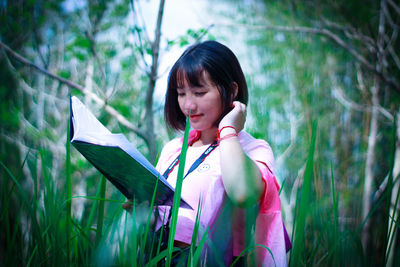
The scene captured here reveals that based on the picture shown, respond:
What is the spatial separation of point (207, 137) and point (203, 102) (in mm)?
142

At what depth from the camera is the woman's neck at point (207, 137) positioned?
0.80 meters

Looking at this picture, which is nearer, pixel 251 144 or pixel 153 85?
pixel 251 144

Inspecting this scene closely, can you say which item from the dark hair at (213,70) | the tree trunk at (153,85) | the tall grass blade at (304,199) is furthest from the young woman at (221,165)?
the tree trunk at (153,85)

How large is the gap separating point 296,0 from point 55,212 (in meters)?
3.20

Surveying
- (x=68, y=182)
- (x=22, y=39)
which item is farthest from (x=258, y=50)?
(x=68, y=182)

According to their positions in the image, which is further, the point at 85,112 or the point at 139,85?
the point at 139,85

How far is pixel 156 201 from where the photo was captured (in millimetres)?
554

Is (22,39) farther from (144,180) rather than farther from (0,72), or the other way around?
(144,180)

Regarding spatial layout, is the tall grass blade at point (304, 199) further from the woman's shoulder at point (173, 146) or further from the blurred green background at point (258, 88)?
the woman's shoulder at point (173, 146)

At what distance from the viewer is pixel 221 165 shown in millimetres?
582

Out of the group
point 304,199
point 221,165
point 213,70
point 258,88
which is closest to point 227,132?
point 221,165

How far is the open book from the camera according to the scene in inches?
17.6

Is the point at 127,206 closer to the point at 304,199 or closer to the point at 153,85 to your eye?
the point at 304,199

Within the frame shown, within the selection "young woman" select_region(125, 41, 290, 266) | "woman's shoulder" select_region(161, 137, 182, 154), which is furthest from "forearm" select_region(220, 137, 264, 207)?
"woman's shoulder" select_region(161, 137, 182, 154)
